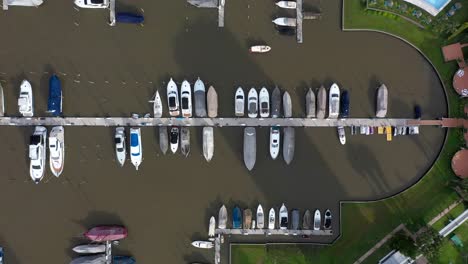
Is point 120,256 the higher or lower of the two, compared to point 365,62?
lower

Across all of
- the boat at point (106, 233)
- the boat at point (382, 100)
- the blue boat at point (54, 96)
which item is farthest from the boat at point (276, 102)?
the blue boat at point (54, 96)

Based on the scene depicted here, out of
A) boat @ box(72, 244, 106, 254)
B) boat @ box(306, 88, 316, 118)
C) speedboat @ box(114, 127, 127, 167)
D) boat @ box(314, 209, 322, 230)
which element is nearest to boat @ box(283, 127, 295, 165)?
boat @ box(306, 88, 316, 118)

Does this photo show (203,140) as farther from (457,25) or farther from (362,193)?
(457,25)

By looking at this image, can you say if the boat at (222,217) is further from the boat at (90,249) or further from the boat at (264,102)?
the boat at (90,249)

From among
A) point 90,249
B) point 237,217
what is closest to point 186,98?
point 237,217

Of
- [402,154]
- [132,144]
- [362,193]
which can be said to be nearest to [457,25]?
[402,154]

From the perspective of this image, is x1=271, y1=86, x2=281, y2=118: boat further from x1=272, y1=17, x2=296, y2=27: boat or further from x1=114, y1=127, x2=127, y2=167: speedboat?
x1=114, y1=127, x2=127, y2=167: speedboat

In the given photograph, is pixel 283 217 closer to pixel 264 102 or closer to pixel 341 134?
pixel 341 134
